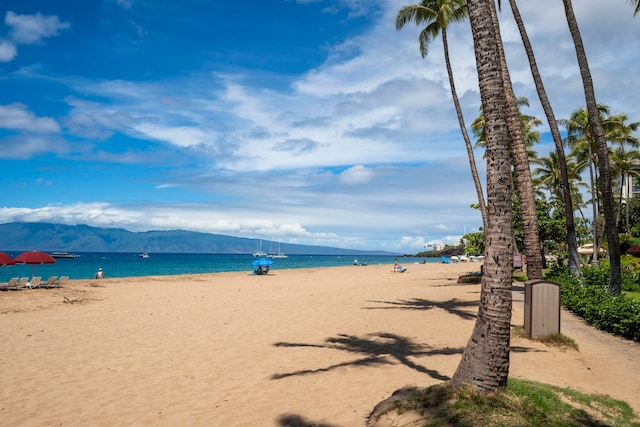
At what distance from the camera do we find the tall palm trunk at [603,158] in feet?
49.3

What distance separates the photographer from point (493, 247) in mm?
5617

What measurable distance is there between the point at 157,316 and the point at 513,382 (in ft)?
41.5

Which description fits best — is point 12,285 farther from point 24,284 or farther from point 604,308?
point 604,308

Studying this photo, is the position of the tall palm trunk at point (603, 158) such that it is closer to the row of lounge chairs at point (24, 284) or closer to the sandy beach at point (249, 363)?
the sandy beach at point (249, 363)

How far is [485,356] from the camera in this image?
5.45 m

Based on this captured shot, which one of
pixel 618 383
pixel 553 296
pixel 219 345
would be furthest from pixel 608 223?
pixel 219 345

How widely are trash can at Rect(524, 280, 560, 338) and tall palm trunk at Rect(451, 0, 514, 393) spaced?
17.3 ft

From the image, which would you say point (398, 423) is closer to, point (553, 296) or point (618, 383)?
point (618, 383)

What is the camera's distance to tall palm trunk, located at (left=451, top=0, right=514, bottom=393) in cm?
544

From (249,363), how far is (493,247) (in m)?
5.90

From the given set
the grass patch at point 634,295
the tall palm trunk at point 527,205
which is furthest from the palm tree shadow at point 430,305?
the grass patch at point 634,295

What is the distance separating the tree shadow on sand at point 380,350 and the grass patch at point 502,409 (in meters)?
2.24

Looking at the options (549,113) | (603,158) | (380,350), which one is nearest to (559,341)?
(380,350)

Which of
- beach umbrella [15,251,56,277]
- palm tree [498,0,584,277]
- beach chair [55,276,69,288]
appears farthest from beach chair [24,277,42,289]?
palm tree [498,0,584,277]
